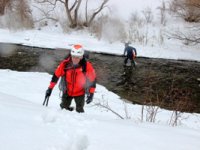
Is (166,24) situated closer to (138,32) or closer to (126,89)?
(138,32)

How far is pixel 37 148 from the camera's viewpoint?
3.51 metres

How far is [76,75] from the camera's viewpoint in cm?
681

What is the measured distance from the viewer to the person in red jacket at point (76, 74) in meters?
6.64

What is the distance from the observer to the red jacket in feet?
22.2

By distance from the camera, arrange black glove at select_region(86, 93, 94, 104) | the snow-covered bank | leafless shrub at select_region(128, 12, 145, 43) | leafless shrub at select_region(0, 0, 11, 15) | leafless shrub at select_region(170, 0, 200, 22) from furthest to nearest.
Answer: leafless shrub at select_region(0, 0, 11, 15)
leafless shrub at select_region(128, 12, 145, 43)
leafless shrub at select_region(170, 0, 200, 22)
the snow-covered bank
black glove at select_region(86, 93, 94, 104)

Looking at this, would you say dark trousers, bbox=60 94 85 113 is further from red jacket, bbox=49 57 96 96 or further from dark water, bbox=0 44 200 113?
dark water, bbox=0 44 200 113

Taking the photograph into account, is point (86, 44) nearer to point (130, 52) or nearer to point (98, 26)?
point (98, 26)

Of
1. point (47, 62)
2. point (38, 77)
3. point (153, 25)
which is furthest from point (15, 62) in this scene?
point (153, 25)

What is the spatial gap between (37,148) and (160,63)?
19158mm

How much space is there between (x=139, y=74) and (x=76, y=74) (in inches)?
454

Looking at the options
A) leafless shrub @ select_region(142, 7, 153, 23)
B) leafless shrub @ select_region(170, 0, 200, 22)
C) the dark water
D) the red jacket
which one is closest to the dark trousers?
the red jacket

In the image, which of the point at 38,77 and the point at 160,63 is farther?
the point at 160,63

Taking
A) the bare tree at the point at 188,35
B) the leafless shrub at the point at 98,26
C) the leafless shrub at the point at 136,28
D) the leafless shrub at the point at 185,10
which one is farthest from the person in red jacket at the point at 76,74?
the leafless shrub at the point at 98,26

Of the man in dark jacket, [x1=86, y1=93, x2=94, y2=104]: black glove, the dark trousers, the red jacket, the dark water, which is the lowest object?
the dark water
